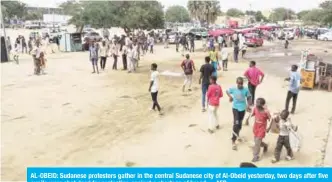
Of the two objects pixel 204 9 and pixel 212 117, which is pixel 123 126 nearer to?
pixel 212 117

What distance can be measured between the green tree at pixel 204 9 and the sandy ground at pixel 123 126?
57159 mm

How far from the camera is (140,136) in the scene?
10602 mm

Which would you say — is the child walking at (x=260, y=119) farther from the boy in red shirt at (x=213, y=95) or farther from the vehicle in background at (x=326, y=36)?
the vehicle in background at (x=326, y=36)

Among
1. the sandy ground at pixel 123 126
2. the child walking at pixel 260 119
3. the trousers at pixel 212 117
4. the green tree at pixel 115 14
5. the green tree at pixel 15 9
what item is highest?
the green tree at pixel 15 9

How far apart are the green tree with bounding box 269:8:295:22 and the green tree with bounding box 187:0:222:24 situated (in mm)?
66998

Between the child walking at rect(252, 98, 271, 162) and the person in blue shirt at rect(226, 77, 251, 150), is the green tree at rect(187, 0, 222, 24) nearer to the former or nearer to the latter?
the person in blue shirt at rect(226, 77, 251, 150)

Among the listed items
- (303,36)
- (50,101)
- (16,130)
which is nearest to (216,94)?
(16,130)

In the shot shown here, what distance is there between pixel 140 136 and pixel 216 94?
2150 mm

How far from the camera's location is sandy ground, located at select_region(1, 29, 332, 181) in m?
8.98

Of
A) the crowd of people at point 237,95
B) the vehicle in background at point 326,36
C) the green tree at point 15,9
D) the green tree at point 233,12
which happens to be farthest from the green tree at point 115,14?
the green tree at point 233,12

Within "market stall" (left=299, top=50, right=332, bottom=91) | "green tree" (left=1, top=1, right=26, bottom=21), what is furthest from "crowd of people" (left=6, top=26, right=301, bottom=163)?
"green tree" (left=1, top=1, right=26, bottom=21)

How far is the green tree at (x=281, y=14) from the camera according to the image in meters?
143

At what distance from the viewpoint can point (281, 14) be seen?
479ft

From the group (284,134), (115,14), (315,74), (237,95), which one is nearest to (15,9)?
(115,14)
